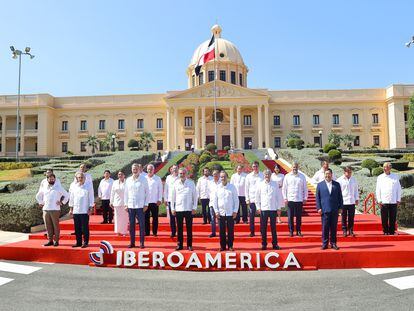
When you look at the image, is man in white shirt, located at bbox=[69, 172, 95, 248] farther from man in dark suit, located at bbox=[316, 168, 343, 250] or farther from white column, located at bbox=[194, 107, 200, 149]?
white column, located at bbox=[194, 107, 200, 149]

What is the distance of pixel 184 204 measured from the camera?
842 cm

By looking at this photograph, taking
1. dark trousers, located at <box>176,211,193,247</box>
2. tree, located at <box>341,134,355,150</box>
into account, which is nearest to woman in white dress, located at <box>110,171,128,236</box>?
dark trousers, located at <box>176,211,193,247</box>

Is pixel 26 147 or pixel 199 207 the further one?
pixel 26 147

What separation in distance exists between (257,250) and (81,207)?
4150mm

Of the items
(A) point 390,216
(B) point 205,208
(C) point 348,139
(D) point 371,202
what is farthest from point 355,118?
(B) point 205,208

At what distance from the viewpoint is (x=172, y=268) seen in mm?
7648

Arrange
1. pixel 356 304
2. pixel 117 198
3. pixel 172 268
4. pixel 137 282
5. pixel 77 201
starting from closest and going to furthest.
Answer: pixel 356 304 < pixel 137 282 < pixel 172 268 < pixel 77 201 < pixel 117 198

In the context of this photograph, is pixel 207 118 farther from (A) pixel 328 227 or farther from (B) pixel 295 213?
(A) pixel 328 227

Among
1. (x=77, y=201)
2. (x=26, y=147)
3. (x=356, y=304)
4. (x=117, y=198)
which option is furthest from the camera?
(x=26, y=147)

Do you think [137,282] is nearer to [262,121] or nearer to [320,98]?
[262,121]

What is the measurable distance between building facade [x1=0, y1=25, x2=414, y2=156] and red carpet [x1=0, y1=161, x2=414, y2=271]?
4166 centimetres

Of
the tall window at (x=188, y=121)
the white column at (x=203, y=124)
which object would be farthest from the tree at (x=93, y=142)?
the white column at (x=203, y=124)

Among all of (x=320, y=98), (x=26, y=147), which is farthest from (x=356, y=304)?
(x=26, y=147)

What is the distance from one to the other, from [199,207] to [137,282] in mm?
6506
